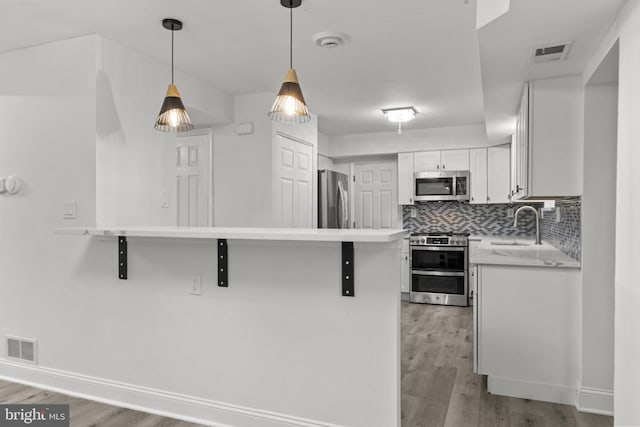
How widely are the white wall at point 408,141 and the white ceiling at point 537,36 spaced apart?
8.47 feet

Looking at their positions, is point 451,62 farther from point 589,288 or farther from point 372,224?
point 372,224

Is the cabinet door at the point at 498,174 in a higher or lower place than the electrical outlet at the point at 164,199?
higher

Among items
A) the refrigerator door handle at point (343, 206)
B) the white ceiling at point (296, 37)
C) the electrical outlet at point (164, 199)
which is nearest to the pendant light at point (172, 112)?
the white ceiling at point (296, 37)

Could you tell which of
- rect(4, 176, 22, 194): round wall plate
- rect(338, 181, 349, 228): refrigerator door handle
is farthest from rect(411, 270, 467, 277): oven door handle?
rect(4, 176, 22, 194): round wall plate

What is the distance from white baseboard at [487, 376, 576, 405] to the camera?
2.64 metres

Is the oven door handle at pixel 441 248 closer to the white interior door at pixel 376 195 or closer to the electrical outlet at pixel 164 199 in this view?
the white interior door at pixel 376 195

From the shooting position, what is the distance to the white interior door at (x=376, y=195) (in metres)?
6.29

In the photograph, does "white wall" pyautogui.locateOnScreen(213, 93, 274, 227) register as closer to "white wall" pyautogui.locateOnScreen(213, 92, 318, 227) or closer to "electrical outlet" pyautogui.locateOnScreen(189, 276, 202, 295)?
"white wall" pyautogui.locateOnScreen(213, 92, 318, 227)

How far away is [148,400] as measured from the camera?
8.10 feet

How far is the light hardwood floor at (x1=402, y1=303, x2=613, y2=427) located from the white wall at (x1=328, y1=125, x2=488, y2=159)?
2.69 metres

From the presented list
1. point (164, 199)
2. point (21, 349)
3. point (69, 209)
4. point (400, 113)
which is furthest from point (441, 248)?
point (21, 349)

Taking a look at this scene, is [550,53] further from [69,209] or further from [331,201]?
[331,201]

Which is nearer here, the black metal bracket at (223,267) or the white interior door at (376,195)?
the black metal bracket at (223,267)

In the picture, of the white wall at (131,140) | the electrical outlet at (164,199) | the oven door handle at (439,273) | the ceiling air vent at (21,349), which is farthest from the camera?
the oven door handle at (439,273)
